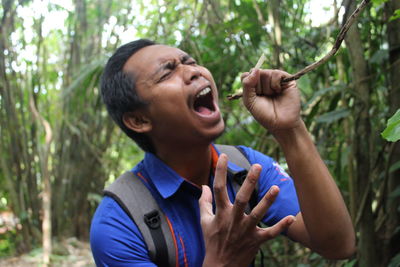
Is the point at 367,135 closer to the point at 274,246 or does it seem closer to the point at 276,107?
the point at 276,107

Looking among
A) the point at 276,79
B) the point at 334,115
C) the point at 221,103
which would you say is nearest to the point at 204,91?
the point at 276,79

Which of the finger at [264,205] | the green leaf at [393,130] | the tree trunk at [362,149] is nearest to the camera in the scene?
the green leaf at [393,130]

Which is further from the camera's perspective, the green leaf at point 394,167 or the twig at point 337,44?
the green leaf at point 394,167

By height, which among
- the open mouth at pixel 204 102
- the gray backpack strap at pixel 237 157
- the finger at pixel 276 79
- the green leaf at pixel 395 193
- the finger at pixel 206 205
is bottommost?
the green leaf at pixel 395 193

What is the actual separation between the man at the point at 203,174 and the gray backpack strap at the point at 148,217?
0.08ft

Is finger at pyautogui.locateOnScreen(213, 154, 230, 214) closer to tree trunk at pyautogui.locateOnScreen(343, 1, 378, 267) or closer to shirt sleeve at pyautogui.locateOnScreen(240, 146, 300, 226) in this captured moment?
shirt sleeve at pyautogui.locateOnScreen(240, 146, 300, 226)

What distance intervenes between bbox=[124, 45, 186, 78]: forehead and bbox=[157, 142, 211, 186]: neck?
0.28m

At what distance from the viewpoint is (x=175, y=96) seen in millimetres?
1537

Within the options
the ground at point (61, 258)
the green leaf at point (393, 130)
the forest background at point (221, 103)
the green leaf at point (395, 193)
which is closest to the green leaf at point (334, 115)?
the forest background at point (221, 103)

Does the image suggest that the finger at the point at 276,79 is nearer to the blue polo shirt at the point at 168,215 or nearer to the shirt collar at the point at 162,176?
the blue polo shirt at the point at 168,215

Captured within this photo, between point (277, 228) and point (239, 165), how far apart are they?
506 mm

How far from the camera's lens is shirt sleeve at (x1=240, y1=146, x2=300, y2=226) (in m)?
1.54

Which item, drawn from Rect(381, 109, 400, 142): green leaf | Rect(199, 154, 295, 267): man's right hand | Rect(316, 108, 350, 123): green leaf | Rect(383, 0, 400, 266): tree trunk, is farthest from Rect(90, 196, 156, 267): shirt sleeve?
Rect(383, 0, 400, 266): tree trunk

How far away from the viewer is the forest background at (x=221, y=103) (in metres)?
1.97
